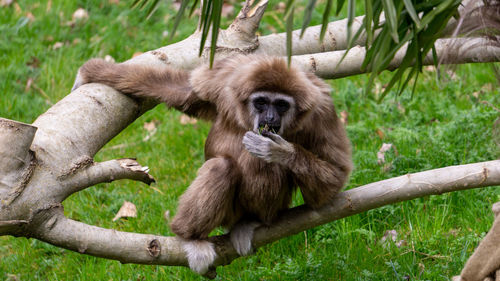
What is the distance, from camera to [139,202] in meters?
6.67

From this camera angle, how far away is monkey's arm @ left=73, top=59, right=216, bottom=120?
204 inches

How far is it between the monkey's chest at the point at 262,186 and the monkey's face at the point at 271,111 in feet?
0.95

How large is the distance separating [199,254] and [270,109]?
127 cm

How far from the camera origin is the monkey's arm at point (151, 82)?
519cm

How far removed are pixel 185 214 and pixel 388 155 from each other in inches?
106

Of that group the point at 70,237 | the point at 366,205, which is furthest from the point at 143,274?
the point at 366,205

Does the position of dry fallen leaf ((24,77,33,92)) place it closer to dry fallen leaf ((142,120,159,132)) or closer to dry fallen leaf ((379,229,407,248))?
dry fallen leaf ((142,120,159,132))

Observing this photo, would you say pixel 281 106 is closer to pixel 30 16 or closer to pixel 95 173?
pixel 95 173

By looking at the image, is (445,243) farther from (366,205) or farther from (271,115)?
(271,115)

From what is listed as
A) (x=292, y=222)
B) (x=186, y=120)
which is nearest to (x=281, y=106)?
(x=292, y=222)

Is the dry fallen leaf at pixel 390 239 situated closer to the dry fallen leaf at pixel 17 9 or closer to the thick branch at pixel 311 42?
the thick branch at pixel 311 42

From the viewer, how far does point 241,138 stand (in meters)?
5.15

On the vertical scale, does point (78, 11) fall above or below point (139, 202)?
above

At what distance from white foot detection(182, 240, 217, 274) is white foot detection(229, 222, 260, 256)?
0.20m
